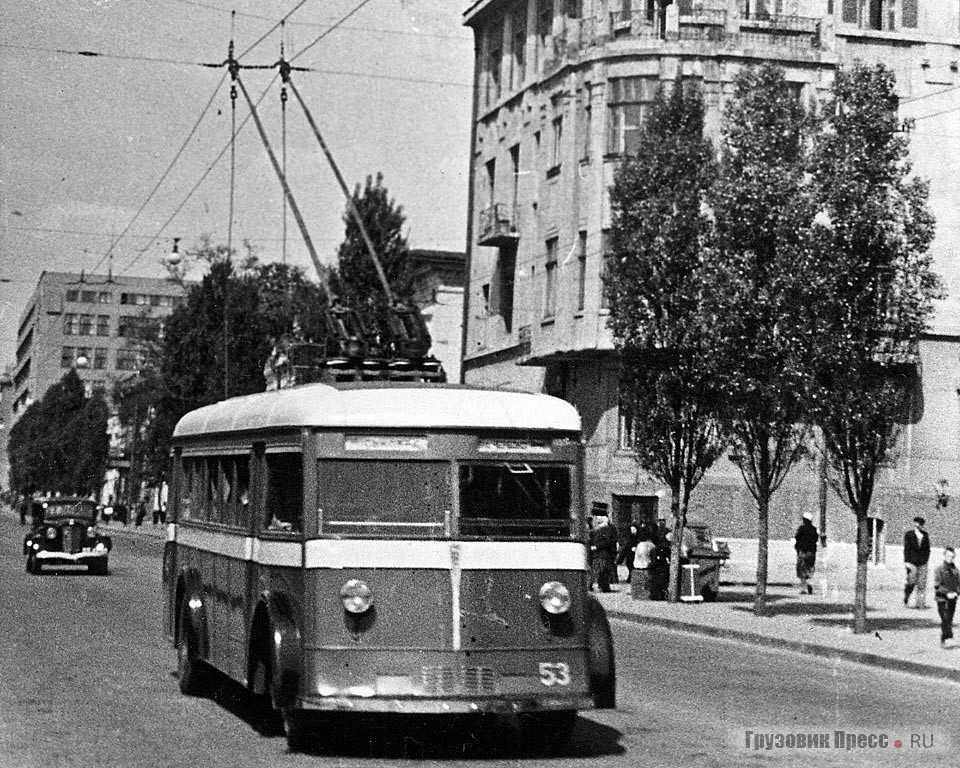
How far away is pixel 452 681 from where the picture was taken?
1115 cm

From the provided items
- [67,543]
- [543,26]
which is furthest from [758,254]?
[543,26]

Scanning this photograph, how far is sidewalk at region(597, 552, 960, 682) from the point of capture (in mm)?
22234

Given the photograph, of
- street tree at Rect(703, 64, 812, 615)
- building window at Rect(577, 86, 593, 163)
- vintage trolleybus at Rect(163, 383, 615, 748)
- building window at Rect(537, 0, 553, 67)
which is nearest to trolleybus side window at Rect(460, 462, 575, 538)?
vintage trolleybus at Rect(163, 383, 615, 748)

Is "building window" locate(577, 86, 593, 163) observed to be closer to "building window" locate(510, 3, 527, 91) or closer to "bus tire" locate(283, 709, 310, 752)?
"building window" locate(510, 3, 527, 91)

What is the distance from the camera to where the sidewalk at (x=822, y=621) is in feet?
72.9

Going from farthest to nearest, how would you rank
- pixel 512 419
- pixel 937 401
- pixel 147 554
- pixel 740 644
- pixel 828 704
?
pixel 147 554
pixel 937 401
pixel 740 644
pixel 828 704
pixel 512 419

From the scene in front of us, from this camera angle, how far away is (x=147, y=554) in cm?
5197

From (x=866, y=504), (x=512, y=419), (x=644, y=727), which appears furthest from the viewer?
(x=866, y=504)

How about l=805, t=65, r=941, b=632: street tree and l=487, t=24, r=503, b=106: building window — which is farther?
l=487, t=24, r=503, b=106: building window

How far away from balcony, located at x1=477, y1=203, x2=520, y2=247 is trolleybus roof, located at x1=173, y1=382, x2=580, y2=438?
40394mm

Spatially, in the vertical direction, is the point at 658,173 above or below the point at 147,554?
above

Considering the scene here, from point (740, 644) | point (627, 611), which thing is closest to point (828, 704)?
point (740, 644)

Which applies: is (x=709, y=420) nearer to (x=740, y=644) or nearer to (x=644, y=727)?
(x=740, y=644)

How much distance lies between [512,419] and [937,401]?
36940mm
